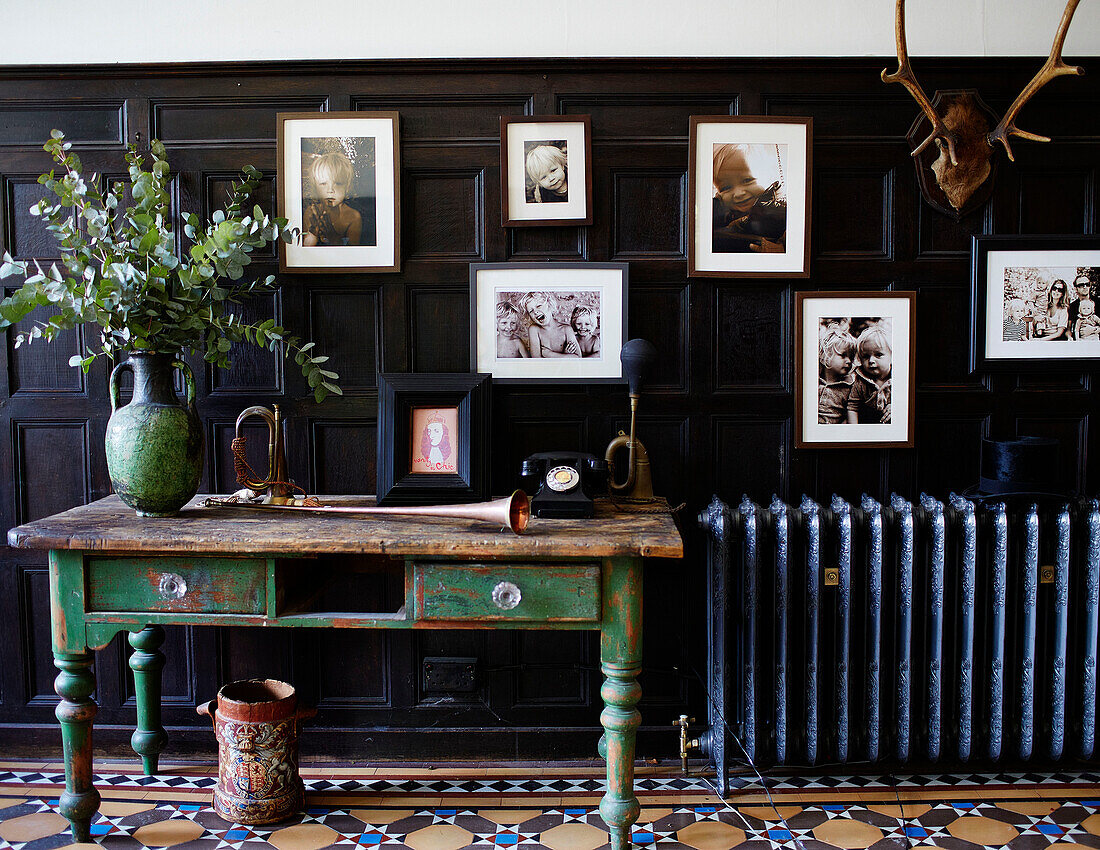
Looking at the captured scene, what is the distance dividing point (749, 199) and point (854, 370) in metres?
0.72

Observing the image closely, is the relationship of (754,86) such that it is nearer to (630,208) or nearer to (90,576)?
(630,208)

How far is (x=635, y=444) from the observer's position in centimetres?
267

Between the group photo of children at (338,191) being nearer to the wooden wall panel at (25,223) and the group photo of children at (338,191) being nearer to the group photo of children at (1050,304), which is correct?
the wooden wall panel at (25,223)

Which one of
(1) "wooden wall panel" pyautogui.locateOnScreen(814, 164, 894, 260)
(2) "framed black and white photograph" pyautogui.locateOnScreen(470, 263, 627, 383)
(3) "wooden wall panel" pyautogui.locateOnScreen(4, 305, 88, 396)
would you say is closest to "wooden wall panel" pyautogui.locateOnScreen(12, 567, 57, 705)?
(3) "wooden wall panel" pyautogui.locateOnScreen(4, 305, 88, 396)

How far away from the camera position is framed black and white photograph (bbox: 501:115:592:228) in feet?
9.29

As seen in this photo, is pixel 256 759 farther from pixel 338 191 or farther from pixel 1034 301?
pixel 1034 301

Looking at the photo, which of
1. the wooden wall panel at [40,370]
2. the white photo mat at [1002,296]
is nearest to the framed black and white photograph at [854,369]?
the white photo mat at [1002,296]

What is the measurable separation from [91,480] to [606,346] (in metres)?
1.95

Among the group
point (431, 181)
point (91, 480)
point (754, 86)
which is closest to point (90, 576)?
point (91, 480)

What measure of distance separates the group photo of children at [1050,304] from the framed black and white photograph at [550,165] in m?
1.54

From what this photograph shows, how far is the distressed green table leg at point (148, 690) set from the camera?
2.83 m

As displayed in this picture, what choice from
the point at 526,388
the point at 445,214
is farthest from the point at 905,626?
the point at 445,214

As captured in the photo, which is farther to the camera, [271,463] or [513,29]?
[513,29]

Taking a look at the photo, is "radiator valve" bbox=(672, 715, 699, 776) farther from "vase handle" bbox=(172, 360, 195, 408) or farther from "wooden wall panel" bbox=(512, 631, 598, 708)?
"vase handle" bbox=(172, 360, 195, 408)
